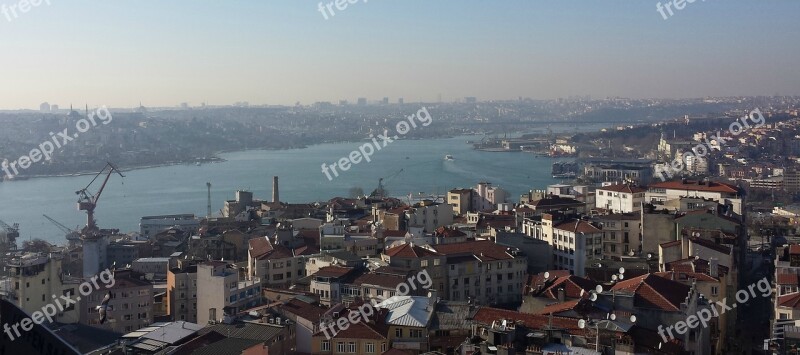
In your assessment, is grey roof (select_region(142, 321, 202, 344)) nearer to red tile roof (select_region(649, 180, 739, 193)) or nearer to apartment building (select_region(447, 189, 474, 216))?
red tile roof (select_region(649, 180, 739, 193))

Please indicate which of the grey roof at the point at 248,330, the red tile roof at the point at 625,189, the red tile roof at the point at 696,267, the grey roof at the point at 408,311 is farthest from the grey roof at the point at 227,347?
the red tile roof at the point at 625,189

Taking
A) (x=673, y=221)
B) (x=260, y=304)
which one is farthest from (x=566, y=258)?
(x=260, y=304)

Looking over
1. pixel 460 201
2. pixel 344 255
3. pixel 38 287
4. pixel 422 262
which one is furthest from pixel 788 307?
pixel 460 201

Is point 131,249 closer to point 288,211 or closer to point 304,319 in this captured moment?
point 288,211

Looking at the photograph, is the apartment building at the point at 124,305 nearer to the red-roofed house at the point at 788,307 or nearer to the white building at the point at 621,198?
the red-roofed house at the point at 788,307

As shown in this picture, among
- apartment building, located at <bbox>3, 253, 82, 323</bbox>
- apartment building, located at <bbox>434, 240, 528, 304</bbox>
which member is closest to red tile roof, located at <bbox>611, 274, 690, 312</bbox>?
apartment building, located at <bbox>434, 240, 528, 304</bbox>
